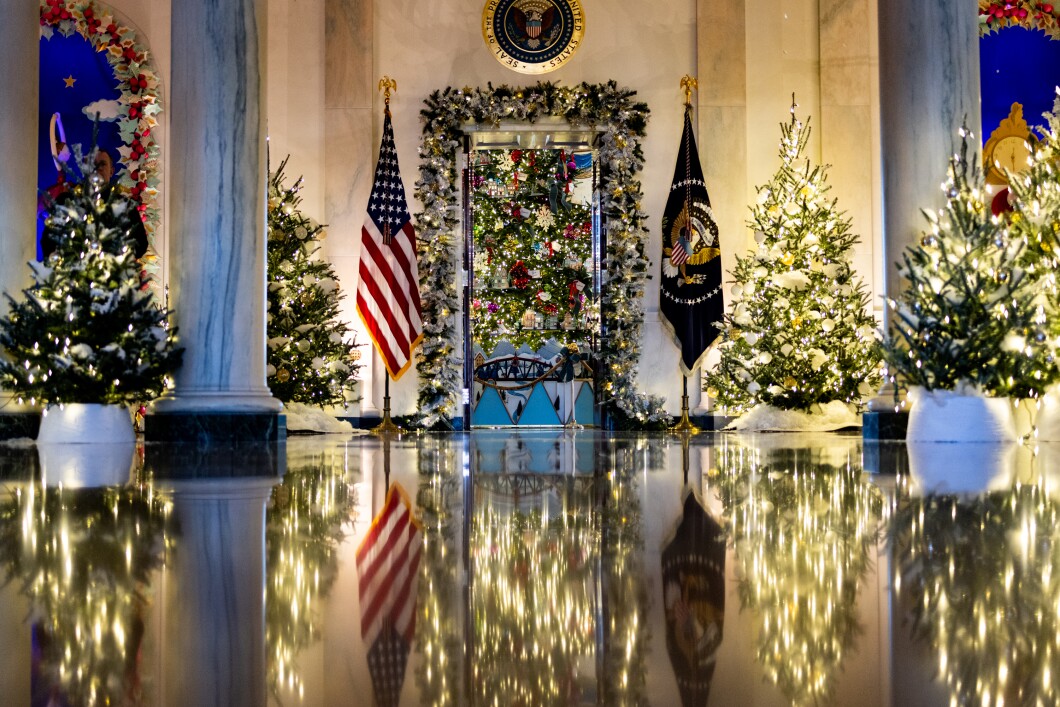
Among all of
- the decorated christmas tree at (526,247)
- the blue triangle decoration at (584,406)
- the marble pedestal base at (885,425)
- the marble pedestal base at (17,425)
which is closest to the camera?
the marble pedestal base at (885,425)

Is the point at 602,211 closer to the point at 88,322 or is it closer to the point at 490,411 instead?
the point at 490,411

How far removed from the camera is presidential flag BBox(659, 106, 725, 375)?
13.9 metres

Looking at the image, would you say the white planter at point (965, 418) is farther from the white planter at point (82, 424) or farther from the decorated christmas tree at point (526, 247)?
the decorated christmas tree at point (526, 247)

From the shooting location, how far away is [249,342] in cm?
823

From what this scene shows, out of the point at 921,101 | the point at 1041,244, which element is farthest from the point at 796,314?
the point at 1041,244

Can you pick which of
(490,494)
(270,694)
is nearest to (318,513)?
(490,494)

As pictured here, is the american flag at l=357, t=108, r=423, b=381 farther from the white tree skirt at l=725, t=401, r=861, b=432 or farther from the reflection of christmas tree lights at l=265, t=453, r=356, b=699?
the reflection of christmas tree lights at l=265, t=453, r=356, b=699

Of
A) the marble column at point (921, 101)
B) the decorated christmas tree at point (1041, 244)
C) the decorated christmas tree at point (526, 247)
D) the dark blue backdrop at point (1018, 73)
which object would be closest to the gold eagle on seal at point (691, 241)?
the dark blue backdrop at point (1018, 73)

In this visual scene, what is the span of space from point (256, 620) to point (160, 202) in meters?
13.3

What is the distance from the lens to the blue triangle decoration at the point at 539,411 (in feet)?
60.3

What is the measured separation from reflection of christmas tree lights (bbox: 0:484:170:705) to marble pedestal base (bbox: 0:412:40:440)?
579 cm

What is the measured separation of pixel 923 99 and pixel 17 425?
23.0ft

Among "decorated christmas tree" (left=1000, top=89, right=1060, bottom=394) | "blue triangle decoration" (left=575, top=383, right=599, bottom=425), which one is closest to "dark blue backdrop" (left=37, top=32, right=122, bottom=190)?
"blue triangle decoration" (left=575, top=383, right=599, bottom=425)

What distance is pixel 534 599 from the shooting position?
1.42m
